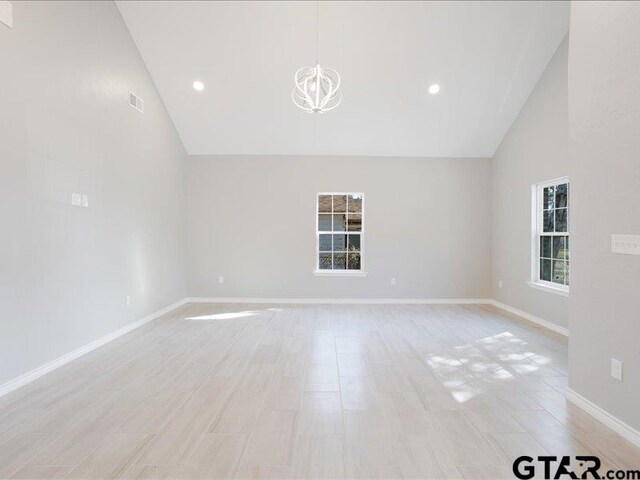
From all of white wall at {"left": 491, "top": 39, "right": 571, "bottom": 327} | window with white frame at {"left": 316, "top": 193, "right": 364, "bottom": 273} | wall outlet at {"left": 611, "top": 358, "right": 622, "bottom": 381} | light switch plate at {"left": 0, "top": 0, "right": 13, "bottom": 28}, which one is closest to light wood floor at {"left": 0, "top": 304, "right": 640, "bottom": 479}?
wall outlet at {"left": 611, "top": 358, "right": 622, "bottom": 381}

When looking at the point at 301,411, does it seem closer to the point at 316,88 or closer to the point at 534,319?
the point at 316,88

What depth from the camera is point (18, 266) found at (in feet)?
9.87

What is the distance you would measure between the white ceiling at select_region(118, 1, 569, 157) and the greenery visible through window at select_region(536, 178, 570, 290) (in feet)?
4.95

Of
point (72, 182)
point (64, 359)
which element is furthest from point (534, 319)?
point (72, 182)

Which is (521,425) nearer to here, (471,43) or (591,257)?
(591,257)

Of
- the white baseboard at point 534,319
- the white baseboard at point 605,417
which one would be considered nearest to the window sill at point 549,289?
the white baseboard at point 534,319

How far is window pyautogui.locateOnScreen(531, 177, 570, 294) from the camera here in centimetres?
494

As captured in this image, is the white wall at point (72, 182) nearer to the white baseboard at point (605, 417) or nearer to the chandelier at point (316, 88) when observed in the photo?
the chandelier at point (316, 88)

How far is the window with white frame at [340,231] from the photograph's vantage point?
6.92m

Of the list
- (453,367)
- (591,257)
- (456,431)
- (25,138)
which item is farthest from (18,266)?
(591,257)

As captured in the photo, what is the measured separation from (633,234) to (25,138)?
4344 millimetres

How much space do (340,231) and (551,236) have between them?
3.28 meters

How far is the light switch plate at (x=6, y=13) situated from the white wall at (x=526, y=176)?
5681mm

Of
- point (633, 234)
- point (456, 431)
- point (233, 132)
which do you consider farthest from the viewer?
point (233, 132)
